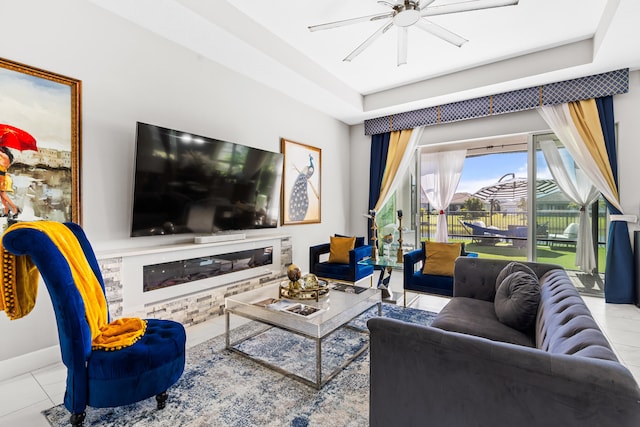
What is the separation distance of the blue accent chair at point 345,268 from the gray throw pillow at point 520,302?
1.94 meters

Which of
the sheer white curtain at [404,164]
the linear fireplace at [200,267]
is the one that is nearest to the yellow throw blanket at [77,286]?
the linear fireplace at [200,267]

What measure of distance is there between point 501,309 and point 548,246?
3052 mm

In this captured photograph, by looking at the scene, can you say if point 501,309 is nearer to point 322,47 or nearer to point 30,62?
point 322,47

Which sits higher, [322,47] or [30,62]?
[322,47]

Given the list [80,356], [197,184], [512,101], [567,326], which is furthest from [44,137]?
[512,101]

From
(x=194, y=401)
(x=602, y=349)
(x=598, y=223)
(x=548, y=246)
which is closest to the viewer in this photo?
(x=602, y=349)

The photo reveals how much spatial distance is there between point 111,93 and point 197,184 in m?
1.03

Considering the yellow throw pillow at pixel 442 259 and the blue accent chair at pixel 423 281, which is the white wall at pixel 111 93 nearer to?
the blue accent chair at pixel 423 281

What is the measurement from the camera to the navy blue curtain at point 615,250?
3711 millimetres

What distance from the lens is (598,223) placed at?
409 cm

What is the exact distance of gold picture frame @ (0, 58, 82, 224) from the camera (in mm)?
2186

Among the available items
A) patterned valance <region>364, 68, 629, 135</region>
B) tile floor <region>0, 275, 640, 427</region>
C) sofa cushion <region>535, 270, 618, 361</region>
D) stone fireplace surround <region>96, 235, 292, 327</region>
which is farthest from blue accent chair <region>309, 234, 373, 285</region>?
patterned valance <region>364, 68, 629, 135</region>

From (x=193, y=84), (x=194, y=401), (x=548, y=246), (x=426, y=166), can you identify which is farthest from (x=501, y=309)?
(x=426, y=166)

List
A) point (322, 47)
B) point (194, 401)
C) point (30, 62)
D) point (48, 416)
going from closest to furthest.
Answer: point (48, 416), point (194, 401), point (30, 62), point (322, 47)
